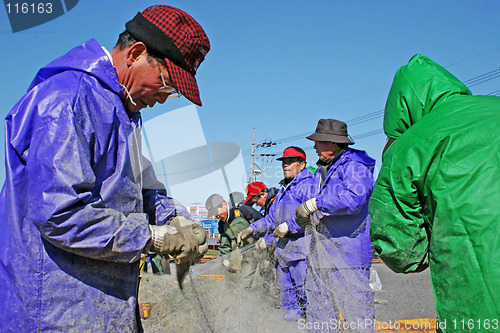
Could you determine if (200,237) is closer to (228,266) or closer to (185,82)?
(185,82)


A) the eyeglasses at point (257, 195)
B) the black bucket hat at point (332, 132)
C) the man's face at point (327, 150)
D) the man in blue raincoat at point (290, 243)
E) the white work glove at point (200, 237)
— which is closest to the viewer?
the white work glove at point (200, 237)

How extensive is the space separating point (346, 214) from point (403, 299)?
1.75 meters

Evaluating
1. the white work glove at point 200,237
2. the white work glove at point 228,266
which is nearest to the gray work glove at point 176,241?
the white work glove at point 200,237

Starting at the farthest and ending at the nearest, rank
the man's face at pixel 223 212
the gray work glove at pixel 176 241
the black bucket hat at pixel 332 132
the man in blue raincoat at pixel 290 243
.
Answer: the man's face at pixel 223 212, the black bucket hat at pixel 332 132, the man in blue raincoat at pixel 290 243, the gray work glove at pixel 176 241

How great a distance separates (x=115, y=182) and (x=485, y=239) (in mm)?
1361

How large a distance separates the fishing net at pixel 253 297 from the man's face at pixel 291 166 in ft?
6.09

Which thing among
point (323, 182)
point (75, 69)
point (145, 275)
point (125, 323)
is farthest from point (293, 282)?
point (75, 69)

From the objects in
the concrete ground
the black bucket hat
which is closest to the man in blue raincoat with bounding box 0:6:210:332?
the black bucket hat

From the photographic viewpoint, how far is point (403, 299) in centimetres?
489

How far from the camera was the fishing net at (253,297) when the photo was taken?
2.60 metres

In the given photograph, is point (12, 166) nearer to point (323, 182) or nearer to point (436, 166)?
point (436, 166)

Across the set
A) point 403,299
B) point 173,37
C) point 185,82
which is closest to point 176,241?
point 185,82

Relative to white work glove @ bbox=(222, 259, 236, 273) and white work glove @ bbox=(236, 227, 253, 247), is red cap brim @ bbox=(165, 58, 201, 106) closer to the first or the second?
white work glove @ bbox=(222, 259, 236, 273)

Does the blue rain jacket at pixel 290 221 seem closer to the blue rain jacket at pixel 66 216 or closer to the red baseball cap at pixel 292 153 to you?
the red baseball cap at pixel 292 153
